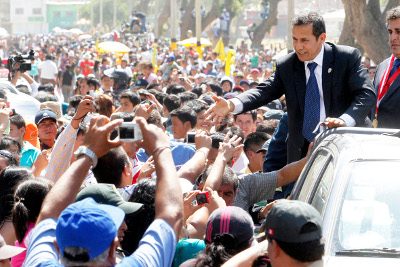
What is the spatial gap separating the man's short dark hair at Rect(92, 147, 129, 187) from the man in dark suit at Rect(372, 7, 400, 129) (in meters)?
2.59

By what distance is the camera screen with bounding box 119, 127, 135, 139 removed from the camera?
10.3 feet

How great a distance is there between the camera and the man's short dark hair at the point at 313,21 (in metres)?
5.66

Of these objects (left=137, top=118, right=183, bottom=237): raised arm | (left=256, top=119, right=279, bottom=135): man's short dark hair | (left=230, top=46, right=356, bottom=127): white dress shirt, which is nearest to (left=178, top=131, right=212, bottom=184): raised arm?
(left=230, top=46, right=356, bottom=127): white dress shirt

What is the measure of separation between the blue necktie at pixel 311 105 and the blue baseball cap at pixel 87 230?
325 cm

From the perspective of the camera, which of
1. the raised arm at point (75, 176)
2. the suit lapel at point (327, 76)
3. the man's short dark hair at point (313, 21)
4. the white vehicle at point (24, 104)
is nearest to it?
the raised arm at point (75, 176)

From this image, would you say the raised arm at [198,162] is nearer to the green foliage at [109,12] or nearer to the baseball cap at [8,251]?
the baseball cap at [8,251]

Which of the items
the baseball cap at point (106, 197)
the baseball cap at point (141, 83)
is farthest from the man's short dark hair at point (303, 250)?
the baseball cap at point (141, 83)

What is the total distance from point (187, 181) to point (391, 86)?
81.9 inches

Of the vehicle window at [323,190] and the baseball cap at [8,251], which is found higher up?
the vehicle window at [323,190]

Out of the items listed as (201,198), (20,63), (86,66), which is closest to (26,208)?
(201,198)

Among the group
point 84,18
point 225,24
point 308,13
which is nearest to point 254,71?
point 308,13

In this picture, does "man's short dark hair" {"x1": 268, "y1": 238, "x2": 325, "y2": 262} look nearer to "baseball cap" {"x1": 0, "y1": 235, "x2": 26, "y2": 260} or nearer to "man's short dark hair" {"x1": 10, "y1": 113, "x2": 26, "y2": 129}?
"baseball cap" {"x1": 0, "y1": 235, "x2": 26, "y2": 260}

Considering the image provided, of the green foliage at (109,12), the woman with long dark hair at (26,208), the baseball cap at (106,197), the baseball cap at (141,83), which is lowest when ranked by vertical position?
the green foliage at (109,12)

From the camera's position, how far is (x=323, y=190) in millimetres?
4121
